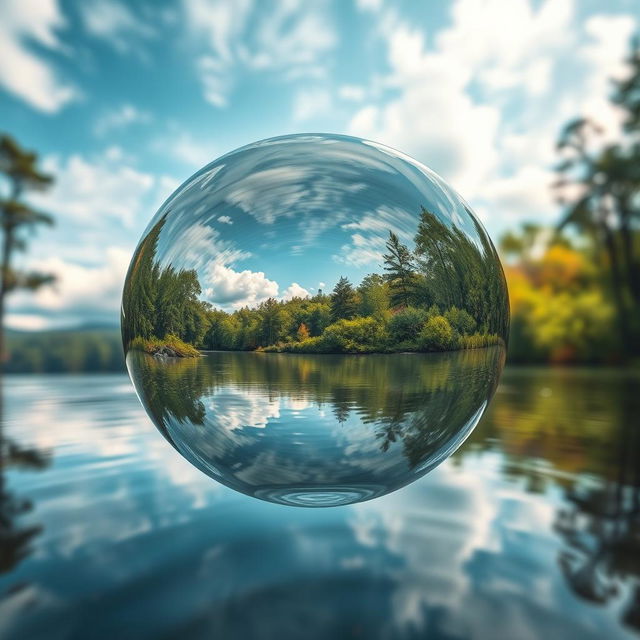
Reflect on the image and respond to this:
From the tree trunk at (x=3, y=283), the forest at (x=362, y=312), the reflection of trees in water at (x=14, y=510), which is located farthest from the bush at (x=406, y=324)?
the tree trunk at (x=3, y=283)

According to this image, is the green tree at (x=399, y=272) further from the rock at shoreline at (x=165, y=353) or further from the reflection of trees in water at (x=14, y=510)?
the reflection of trees in water at (x=14, y=510)

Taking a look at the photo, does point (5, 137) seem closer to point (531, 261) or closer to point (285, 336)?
point (285, 336)

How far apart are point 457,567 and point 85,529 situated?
271 centimetres

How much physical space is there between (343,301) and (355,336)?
0.18 meters

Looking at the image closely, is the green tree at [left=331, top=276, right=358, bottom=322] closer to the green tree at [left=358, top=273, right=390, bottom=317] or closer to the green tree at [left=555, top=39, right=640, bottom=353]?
the green tree at [left=358, top=273, right=390, bottom=317]

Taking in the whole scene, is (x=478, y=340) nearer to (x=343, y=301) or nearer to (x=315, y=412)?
(x=343, y=301)

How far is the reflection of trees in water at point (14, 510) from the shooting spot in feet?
10.6

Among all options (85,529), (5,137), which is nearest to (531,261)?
(5,137)

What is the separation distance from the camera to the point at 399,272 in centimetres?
209

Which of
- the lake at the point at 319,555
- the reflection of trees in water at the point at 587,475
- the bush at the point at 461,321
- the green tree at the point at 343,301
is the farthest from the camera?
the reflection of trees in water at the point at 587,475

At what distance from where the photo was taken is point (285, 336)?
2094 millimetres

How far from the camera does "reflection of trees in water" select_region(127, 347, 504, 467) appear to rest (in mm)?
2064

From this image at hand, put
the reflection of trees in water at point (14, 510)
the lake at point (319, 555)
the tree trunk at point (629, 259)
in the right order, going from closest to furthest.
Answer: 1. the lake at point (319, 555)
2. the reflection of trees in water at point (14, 510)
3. the tree trunk at point (629, 259)

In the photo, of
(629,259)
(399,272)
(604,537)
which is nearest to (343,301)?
(399,272)
